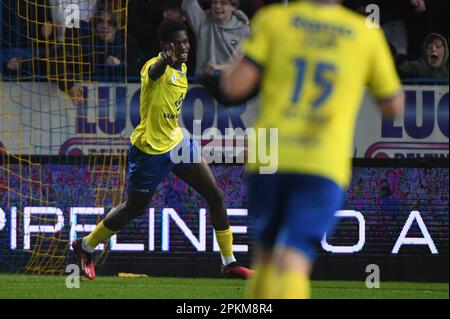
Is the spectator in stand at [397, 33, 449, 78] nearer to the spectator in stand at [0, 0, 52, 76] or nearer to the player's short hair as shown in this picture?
the player's short hair

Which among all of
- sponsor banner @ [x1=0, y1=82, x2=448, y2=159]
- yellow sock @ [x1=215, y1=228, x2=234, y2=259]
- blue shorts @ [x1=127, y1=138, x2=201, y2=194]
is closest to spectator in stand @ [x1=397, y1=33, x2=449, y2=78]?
sponsor banner @ [x1=0, y1=82, x2=448, y2=159]

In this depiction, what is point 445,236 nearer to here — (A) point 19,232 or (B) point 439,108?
(B) point 439,108

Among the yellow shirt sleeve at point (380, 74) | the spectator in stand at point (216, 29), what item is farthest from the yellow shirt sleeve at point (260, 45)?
the spectator in stand at point (216, 29)

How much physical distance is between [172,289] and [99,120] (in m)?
2.36

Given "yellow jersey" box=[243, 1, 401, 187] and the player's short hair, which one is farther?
the player's short hair

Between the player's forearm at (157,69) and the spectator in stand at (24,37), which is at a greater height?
the spectator in stand at (24,37)

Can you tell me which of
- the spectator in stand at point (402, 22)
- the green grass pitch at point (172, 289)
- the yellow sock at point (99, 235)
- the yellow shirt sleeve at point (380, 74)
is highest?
the spectator in stand at point (402, 22)

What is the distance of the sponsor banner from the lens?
1194 cm

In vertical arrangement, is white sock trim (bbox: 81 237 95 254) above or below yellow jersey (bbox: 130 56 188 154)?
below

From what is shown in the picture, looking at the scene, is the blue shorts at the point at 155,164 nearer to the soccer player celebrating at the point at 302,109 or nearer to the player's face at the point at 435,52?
the player's face at the point at 435,52

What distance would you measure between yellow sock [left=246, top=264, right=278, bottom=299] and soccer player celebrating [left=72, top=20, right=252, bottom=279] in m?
4.43

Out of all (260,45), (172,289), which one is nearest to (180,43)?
(172,289)

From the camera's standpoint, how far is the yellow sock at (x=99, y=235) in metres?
10.1

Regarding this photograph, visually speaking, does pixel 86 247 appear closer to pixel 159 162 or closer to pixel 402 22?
pixel 159 162
